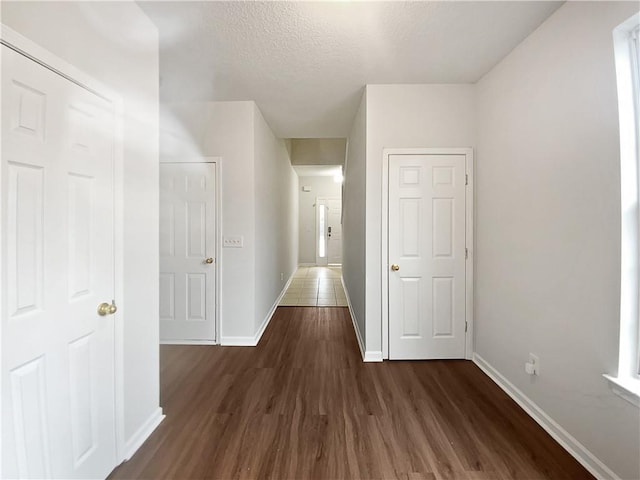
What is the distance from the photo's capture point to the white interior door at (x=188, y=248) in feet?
9.89

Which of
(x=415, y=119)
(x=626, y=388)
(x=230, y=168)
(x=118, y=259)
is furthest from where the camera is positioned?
(x=230, y=168)

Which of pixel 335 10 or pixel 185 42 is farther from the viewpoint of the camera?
pixel 185 42

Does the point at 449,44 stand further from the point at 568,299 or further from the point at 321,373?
the point at 321,373

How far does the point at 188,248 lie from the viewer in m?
3.05

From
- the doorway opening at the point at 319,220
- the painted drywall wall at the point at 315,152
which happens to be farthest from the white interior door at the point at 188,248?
the doorway opening at the point at 319,220

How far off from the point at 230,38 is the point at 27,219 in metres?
1.71

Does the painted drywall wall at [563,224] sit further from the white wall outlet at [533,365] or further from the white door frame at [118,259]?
the white door frame at [118,259]

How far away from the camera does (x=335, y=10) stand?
1714mm

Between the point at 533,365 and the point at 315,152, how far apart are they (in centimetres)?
550

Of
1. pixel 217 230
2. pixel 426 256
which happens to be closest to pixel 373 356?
pixel 426 256

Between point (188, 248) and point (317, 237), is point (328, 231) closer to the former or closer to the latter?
point (317, 237)

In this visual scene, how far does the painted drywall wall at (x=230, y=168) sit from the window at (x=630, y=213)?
2.77 meters

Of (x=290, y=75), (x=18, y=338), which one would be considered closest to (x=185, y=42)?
(x=290, y=75)

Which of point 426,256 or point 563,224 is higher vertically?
point 563,224
